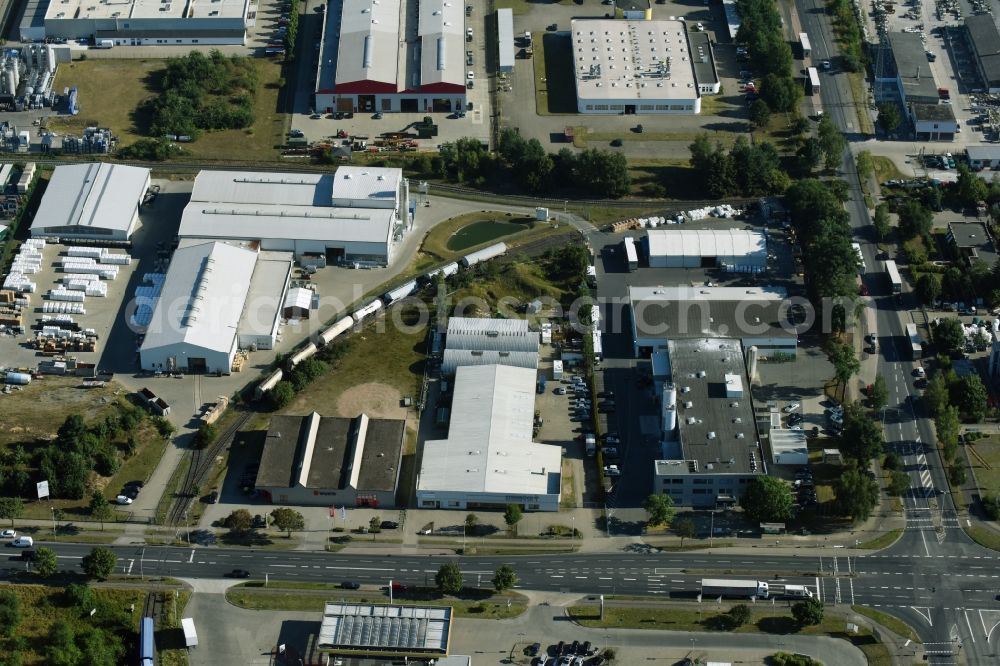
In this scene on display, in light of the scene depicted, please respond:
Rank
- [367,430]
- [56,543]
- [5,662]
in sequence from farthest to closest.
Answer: [367,430]
[56,543]
[5,662]

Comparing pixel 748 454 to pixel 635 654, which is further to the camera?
pixel 748 454

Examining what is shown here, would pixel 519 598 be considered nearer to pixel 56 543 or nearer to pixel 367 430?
pixel 367 430

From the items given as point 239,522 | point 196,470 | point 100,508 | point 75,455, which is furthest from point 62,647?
point 196,470

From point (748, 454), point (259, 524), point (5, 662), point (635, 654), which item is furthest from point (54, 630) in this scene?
point (748, 454)

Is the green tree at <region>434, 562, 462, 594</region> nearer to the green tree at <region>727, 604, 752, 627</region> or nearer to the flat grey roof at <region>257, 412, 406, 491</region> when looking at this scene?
the flat grey roof at <region>257, 412, 406, 491</region>

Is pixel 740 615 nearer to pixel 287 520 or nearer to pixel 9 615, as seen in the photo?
pixel 287 520

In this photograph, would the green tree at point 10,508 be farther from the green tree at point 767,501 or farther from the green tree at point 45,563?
the green tree at point 767,501

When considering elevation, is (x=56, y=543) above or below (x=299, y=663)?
above
